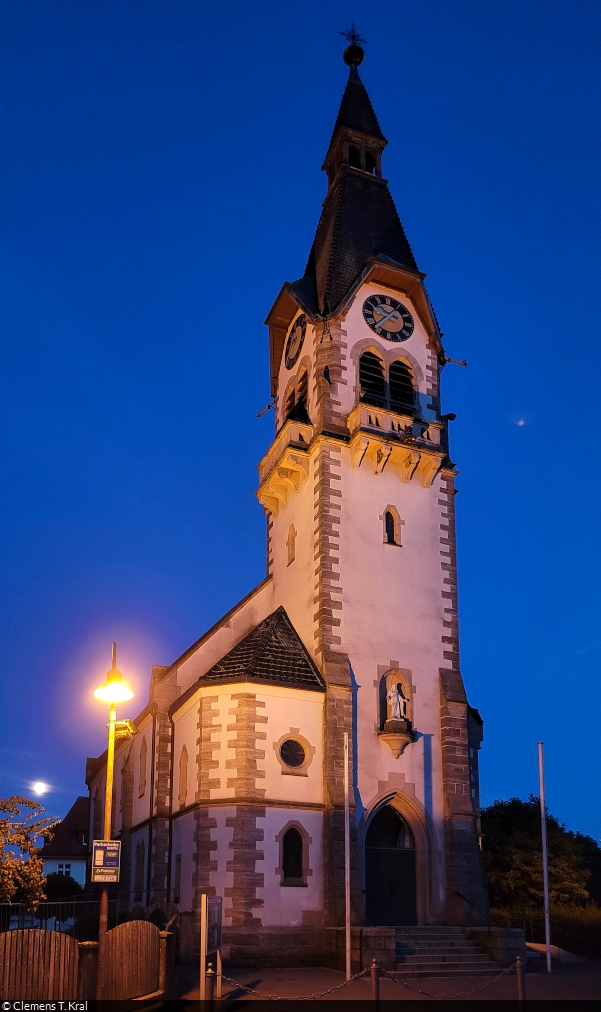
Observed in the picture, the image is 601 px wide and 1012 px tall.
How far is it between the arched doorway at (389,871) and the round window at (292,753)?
3.02 m

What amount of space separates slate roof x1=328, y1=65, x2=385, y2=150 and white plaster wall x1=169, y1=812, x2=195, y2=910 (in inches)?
1149

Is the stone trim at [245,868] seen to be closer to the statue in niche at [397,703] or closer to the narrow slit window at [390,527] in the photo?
the statue in niche at [397,703]

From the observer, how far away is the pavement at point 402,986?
1891 centimetres

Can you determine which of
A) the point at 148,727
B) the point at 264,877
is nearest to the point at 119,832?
the point at 148,727

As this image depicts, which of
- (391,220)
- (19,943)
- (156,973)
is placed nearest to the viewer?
(19,943)

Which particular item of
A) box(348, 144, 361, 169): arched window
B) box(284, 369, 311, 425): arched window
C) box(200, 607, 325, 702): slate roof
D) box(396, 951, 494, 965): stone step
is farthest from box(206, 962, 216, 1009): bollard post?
box(348, 144, 361, 169): arched window

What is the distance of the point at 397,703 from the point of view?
28.8m

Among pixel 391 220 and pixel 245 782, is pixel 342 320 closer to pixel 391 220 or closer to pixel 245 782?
pixel 391 220

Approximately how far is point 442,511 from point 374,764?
925cm

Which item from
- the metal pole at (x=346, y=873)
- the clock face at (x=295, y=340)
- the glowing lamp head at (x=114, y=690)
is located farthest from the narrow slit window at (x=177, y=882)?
the clock face at (x=295, y=340)

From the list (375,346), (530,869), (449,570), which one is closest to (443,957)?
(449,570)

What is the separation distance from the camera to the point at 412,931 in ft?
83.9

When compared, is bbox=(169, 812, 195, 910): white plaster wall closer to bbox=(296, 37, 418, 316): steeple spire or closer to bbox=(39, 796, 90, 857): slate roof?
bbox=(296, 37, 418, 316): steeple spire

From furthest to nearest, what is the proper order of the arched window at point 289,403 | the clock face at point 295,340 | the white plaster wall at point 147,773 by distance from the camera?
1. the arched window at point 289,403
2. the clock face at point 295,340
3. the white plaster wall at point 147,773
